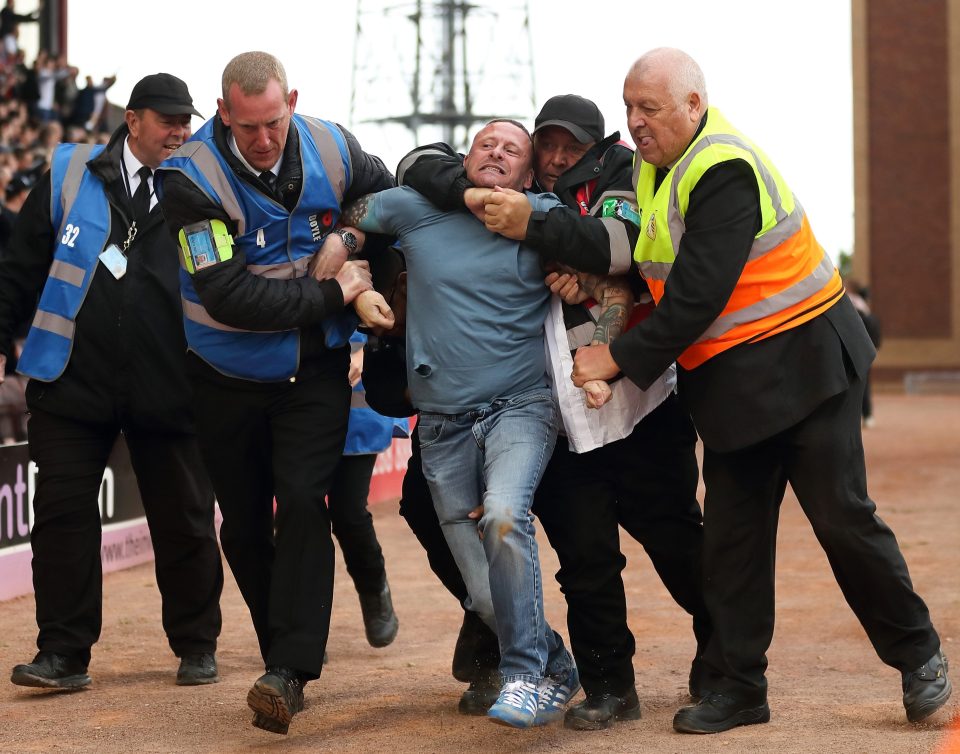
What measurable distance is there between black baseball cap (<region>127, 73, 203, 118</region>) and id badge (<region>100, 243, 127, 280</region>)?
21.0 inches

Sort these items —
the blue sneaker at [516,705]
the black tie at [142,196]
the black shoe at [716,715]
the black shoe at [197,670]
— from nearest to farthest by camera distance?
the blue sneaker at [516,705] → the black shoe at [716,715] → the black tie at [142,196] → the black shoe at [197,670]

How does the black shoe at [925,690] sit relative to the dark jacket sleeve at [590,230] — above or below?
below

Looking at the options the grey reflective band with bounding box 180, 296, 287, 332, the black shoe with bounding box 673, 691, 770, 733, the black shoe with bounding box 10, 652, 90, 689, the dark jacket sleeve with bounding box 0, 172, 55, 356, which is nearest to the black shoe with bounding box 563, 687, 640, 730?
the black shoe with bounding box 673, 691, 770, 733

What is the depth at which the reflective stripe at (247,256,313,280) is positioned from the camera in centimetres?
475

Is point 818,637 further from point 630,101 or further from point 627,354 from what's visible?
point 630,101

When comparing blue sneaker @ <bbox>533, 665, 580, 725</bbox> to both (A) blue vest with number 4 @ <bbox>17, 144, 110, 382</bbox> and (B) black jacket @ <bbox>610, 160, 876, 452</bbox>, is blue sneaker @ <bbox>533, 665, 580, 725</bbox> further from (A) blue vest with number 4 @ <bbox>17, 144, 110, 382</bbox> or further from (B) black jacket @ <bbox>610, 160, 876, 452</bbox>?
(A) blue vest with number 4 @ <bbox>17, 144, 110, 382</bbox>

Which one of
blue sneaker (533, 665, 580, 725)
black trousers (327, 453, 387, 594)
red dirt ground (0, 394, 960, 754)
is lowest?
red dirt ground (0, 394, 960, 754)

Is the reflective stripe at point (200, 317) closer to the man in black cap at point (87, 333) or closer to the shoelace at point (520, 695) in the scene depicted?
the man in black cap at point (87, 333)

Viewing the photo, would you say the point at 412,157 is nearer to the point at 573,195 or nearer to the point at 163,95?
the point at 573,195

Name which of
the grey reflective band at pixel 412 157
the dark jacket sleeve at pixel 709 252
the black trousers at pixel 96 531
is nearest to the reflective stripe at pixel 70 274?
the black trousers at pixel 96 531

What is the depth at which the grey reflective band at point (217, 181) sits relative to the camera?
15.0 ft

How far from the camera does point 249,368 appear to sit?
476cm

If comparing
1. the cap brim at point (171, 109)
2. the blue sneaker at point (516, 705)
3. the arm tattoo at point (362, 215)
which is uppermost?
the cap brim at point (171, 109)

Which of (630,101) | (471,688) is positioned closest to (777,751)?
(471,688)
